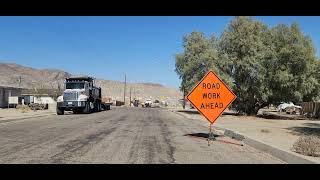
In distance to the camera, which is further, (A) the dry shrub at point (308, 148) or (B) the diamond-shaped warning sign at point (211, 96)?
(B) the diamond-shaped warning sign at point (211, 96)

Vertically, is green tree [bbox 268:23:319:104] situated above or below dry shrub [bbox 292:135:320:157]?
above

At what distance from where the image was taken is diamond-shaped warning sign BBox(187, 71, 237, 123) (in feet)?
66.0

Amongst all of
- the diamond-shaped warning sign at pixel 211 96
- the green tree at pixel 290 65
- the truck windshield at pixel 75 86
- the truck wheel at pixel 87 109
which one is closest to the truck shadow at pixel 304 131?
the diamond-shaped warning sign at pixel 211 96

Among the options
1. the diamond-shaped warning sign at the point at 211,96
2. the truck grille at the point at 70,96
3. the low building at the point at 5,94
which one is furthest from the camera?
Result: the low building at the point at 5,94

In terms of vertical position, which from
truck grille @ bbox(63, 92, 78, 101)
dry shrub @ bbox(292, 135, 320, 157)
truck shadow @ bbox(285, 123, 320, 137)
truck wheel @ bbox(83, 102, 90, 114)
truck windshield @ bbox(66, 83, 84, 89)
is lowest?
dry shrub @ bbox(292, 135, 320, 157)

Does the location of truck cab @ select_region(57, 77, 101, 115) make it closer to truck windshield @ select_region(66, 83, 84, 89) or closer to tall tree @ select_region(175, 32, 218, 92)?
truck windshield @ select_region(66, 83, 84, 89)

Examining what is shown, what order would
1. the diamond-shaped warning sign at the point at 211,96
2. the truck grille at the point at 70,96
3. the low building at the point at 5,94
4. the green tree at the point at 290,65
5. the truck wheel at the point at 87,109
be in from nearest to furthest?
1. the diamond-shaped warning sign at the point at 211,96
2. the green tree at the point at 290,65
3. the truck grille at the point at 70,96
4. the truck wheel at the point at 87,109
5. the low building at the point at 5,94

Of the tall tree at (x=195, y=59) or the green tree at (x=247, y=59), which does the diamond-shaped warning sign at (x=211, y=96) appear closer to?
the green tree at (x=247, y=59)

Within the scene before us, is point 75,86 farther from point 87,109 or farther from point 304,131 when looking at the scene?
point 304,131

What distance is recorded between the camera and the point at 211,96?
66.7ft

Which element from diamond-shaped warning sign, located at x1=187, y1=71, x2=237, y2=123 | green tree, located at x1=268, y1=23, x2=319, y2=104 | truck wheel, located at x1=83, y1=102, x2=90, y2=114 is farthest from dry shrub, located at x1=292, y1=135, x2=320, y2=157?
truck wheel, located at x1=83, y1=102, x2=90, y2=114

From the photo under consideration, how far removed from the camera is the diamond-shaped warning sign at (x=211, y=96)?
2011cm
